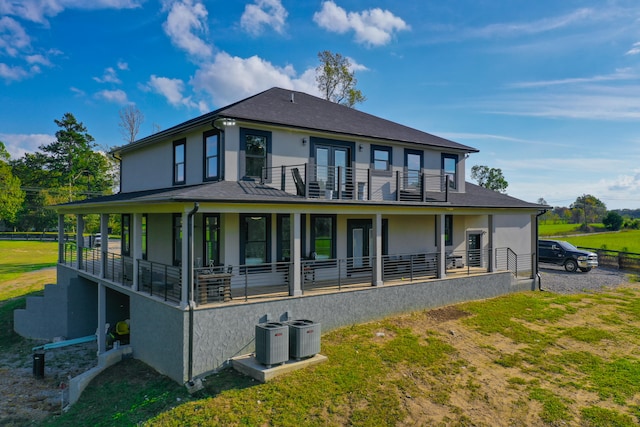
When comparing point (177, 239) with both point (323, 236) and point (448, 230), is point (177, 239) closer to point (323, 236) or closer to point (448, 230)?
point (323, 236)

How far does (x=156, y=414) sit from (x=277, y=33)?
687 inches

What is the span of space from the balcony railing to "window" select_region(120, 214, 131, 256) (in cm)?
873

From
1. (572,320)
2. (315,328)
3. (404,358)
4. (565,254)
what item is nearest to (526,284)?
(572,320)

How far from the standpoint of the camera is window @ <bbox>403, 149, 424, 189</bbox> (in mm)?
17578

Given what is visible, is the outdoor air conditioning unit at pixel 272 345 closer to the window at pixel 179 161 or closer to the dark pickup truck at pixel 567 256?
the window at pixel 179 161

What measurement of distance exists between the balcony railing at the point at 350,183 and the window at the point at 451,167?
764 millimetres

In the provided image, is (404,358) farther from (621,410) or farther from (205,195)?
(205,195)

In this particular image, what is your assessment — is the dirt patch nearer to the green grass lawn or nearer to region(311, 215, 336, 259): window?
region(311, 215, 336, 259): window

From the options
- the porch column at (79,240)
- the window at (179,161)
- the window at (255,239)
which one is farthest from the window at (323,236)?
the porch column at (79,240)

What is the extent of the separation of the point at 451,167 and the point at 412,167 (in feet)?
9.67

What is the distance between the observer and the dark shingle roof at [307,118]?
543 inches

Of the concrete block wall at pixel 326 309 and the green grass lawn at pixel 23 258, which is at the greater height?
the concrete block wall at pixel 326 309

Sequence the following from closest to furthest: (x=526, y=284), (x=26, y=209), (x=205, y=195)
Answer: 1. (x=205, y=195)
2. (x=526, y=284)
3. (x=26, y=209)

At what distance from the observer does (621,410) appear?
8352 millimetres
